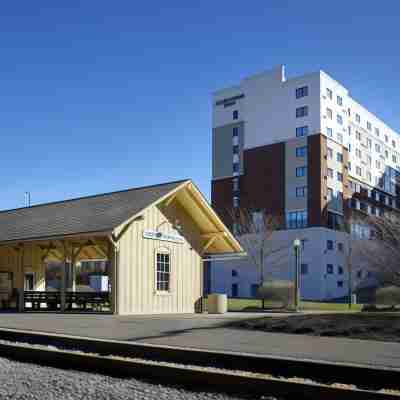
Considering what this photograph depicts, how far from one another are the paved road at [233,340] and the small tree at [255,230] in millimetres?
39179

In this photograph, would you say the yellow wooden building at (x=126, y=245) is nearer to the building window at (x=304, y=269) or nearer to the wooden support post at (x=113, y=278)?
the wooden support post at (x=113, y=278)

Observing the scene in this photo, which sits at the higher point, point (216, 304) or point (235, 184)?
point (235, 184)

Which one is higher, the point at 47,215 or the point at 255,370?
the point at 47,215

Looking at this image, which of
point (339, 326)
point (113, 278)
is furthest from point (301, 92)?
point (339, 326)

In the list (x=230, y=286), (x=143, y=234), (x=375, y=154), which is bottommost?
(x=230, y=286)

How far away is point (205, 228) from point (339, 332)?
44.3 ft

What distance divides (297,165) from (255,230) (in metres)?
9.14

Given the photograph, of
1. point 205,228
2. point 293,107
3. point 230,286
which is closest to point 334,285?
point 230,286

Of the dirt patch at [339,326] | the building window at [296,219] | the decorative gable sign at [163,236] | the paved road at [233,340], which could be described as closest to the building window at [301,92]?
the building window at [296,219]

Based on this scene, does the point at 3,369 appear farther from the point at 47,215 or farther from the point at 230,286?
the point at 230,286

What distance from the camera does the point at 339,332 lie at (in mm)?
11070

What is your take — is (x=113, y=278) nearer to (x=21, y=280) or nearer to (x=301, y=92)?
(x=21, y=280)

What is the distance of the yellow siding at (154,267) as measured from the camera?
Answer: 19.9 meters

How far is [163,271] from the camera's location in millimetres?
22000
